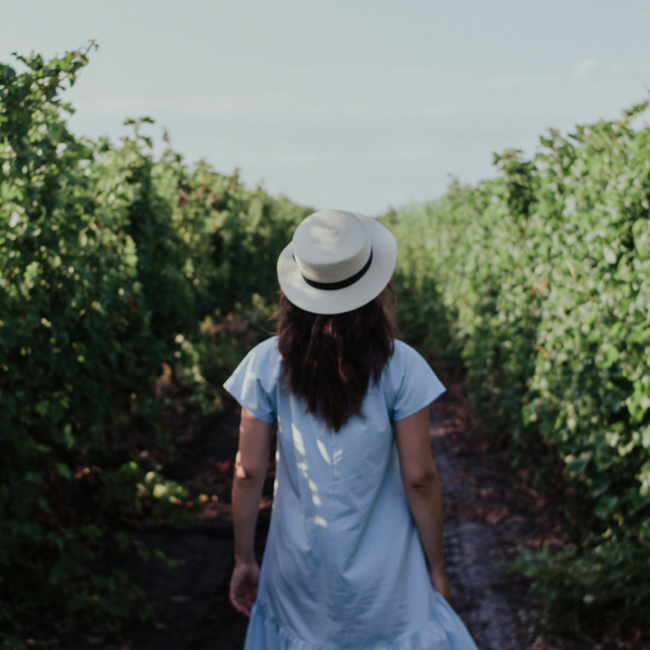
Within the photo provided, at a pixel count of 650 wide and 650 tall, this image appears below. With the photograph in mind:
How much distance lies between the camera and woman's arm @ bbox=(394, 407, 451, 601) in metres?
1.84

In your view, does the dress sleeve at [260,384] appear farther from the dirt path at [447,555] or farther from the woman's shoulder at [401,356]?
the dirt path at [447,555]

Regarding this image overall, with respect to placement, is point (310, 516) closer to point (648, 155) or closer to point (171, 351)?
point (648, 155)

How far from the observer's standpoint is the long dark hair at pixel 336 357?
5.96 feet

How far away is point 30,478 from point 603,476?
2946 millimetres

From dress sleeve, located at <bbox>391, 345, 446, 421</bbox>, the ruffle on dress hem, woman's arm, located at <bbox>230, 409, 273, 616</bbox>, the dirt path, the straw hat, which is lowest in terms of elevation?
the dirt path

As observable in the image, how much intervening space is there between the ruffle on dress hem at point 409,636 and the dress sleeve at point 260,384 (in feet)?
2.02

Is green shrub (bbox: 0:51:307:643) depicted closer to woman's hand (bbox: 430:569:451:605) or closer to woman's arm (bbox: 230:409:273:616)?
woman's arm (bbox: 230:409:273:616)

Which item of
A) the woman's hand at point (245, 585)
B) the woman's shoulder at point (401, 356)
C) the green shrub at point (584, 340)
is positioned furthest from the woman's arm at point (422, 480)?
the green shrub at point (584, 340)

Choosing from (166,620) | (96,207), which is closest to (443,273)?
(96,207)

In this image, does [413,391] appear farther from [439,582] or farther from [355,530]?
[439,582]

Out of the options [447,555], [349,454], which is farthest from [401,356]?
[447,555]

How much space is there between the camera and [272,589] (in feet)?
6.51

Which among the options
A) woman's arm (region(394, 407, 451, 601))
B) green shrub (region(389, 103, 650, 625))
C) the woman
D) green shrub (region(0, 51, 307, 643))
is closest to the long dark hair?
the woman

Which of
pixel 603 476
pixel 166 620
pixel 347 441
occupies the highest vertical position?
pixel 347 441
